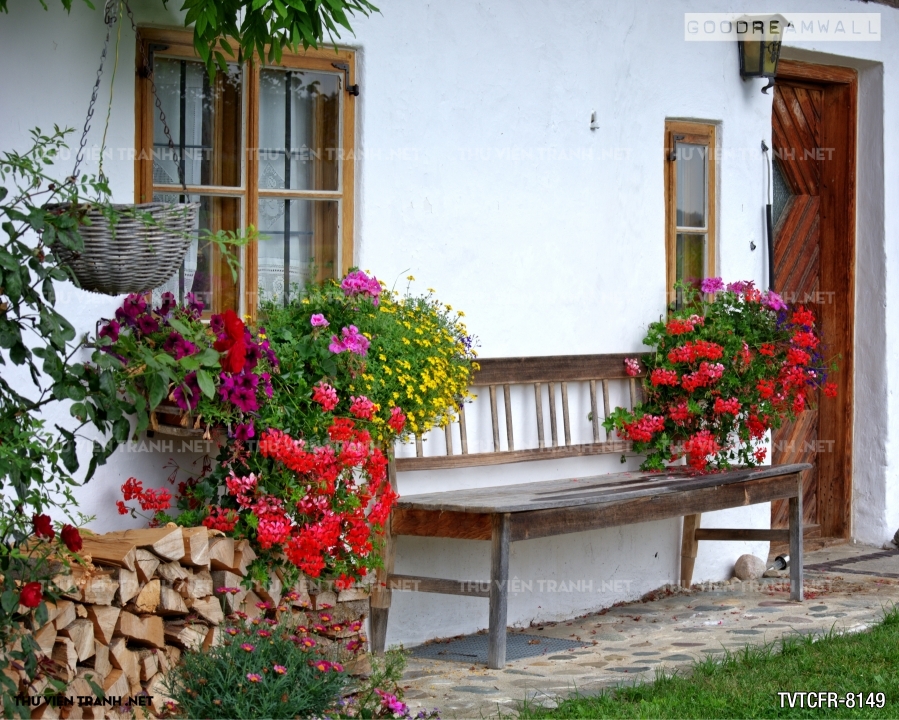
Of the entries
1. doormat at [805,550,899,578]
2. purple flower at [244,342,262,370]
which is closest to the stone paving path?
doormat at [805,550,899,578]

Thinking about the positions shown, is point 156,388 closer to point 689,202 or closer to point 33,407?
point 33,407

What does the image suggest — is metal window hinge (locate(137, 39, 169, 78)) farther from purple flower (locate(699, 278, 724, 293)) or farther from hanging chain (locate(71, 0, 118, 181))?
purple flower (locate(699, 278, 724, 293))

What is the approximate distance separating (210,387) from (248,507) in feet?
2.96

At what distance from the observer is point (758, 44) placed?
7102mm

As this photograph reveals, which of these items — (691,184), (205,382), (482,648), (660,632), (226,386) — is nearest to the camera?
(205,382)

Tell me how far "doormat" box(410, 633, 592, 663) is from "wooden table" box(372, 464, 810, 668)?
30 cm

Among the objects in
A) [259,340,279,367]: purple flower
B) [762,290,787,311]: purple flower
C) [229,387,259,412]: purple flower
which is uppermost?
[762,290,787,311]: purple flower

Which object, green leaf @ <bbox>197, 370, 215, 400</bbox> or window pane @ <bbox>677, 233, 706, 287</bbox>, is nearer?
green leaf @ <bbox>197, 370, 215, 400</bbox>

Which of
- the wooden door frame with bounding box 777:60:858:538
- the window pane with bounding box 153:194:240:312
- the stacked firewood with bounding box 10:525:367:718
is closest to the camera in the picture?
the stacked firewood with bounding box 10:525:367:718

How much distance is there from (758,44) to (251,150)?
3.31 metres

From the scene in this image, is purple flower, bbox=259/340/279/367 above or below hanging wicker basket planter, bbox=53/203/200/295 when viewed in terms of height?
below

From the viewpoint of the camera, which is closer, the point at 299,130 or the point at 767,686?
the point at 767,686

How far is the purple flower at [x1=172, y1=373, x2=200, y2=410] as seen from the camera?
13.6ft

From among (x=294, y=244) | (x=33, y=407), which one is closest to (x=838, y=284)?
(x=294, y=244)
